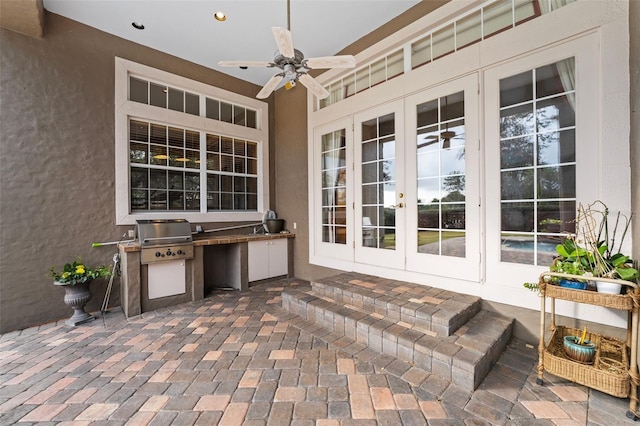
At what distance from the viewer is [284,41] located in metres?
2.19

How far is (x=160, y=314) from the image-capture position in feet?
10.9

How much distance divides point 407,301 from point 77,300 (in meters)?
3.80

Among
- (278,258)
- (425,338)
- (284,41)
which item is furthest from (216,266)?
(284,41)

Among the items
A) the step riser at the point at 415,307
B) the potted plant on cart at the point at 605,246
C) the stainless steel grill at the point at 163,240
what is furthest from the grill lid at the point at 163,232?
the potted plant on cart at the point at 605,246

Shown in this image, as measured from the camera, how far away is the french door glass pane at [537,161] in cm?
233

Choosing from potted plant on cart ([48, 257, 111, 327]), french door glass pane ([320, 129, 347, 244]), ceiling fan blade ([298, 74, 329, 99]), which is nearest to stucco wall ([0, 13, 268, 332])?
potted plant on cart ([48, 257, 111, 327])

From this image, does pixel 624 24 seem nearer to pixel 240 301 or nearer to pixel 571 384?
pixel 571 384

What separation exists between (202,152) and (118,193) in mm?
1423

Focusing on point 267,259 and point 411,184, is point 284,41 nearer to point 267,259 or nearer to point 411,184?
point 411,184

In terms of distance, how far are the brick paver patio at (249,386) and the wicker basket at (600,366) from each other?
12 centimetres

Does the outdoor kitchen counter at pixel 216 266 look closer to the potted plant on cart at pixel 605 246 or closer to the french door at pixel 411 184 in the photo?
the french door at pixel 411 184

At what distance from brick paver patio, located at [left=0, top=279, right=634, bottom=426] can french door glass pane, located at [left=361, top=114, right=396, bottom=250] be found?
5.37ft

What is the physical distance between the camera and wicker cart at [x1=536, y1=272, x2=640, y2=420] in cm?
164

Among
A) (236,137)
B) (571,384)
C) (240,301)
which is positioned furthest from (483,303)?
(236,137)
